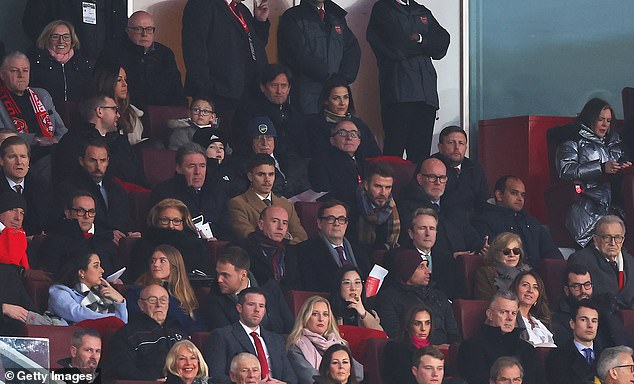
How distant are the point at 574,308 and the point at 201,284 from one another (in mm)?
2046

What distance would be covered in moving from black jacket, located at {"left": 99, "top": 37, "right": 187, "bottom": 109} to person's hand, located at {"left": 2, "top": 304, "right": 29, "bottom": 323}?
8.70ft

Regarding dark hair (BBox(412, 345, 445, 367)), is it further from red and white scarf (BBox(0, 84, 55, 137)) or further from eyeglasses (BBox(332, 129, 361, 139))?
red and white scarf (BBox(0, 84, 55, 137))

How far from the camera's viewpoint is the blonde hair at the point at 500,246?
10.5m

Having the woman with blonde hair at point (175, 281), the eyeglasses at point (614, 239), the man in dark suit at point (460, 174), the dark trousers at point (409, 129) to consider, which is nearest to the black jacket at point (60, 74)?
the woman with blonde hair at point (175, 281)

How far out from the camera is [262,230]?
9.99 meters

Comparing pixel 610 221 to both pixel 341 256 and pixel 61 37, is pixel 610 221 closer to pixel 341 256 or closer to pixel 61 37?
pixel 341 256

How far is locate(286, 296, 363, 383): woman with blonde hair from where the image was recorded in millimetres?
9102

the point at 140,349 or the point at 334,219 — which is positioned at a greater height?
the point at 334,219

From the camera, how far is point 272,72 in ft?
36.9

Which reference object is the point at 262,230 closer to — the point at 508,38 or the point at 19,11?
the point at 19,11

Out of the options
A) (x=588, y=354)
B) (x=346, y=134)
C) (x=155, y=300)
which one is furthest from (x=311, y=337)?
(x=346, y=134)

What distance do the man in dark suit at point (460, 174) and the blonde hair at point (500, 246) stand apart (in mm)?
807

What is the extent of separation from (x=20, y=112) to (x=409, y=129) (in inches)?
112
